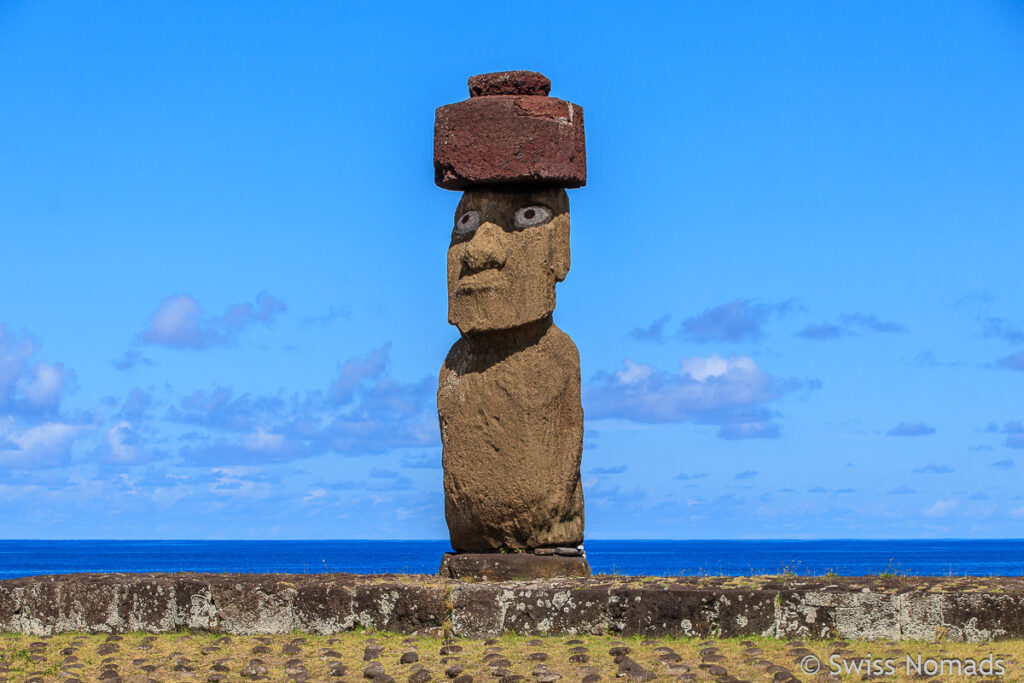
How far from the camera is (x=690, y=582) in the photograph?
36.2 feet

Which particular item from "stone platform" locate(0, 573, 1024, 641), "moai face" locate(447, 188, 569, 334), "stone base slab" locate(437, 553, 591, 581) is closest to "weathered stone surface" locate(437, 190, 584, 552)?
"moai face" locate(447, 188, 569, 334)

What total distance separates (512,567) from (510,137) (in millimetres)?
4215

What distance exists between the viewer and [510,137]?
1216 cm

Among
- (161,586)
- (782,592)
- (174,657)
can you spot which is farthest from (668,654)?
(161,586)

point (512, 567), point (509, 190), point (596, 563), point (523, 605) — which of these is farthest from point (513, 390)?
point (596, 563)

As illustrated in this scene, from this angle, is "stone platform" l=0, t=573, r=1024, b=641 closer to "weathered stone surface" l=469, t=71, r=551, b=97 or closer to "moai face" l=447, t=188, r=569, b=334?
"moai face" l=447, t=188, r=569, b=334

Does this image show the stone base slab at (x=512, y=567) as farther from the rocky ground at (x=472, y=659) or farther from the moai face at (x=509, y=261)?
the moai face at (x=509, y=261)

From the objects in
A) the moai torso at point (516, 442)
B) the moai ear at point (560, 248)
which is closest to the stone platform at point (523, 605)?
the moai torso at point (516, 442)

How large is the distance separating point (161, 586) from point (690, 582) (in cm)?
483

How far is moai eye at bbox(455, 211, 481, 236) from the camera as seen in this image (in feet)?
41.1

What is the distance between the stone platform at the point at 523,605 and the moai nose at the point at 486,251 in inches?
122

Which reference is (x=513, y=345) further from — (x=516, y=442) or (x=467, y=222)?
(x=467, y=222)

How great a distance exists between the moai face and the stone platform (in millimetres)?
2638

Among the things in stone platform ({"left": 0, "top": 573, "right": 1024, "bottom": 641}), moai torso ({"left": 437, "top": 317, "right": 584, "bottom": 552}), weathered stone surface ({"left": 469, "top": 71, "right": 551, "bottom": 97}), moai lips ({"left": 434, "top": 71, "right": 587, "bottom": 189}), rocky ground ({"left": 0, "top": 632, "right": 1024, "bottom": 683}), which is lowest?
rocky ground ({"left": 0, "top": 632, "right": 1024, "bottom": 683})
